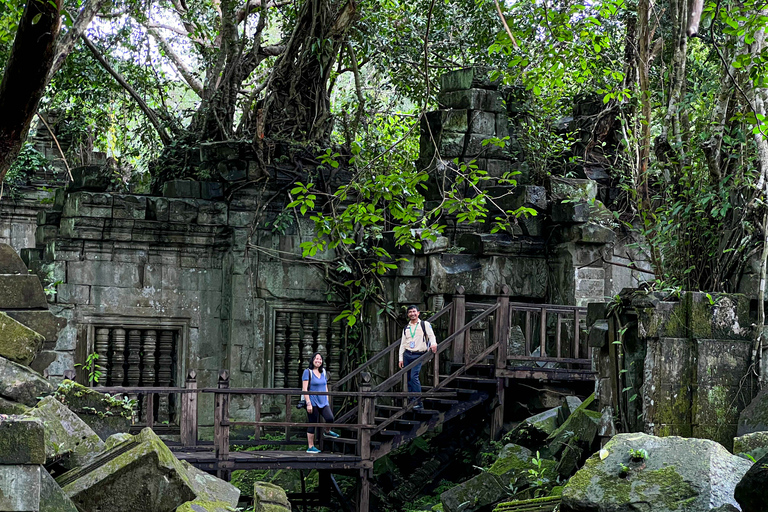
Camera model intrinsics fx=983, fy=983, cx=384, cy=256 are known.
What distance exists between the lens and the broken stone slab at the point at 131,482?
671 centimetres

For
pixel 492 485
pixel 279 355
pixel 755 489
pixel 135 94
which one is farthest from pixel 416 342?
pixel 755 489

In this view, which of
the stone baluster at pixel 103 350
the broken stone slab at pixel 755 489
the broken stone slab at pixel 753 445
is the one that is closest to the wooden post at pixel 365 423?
the stone baluster at pixel 103 350

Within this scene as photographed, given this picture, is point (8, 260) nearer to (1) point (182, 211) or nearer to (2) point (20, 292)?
(2) point (20, 292)

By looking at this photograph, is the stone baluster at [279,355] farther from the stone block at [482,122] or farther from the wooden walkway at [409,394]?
the stone block at [482,122]

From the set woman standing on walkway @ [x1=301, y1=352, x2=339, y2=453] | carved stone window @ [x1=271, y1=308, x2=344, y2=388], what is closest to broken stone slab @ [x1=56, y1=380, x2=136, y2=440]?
woman standing on walkway @ [x1=301, y1=352, x2=339, y2=453]

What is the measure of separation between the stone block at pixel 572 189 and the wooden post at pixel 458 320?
6.58 ft

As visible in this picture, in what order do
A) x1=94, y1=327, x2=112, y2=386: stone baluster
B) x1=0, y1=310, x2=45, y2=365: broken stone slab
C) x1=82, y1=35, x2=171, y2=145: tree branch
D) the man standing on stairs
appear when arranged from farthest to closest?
x1=82, y1=35, x2=171, y2=145: tree branch
x1=94, y1=327, x2=112, y2=386: stone baluster
the man standing on stairs
x1=0, y1=310, x2=45, y2=365: broken stone slab

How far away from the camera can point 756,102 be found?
26.8 ft

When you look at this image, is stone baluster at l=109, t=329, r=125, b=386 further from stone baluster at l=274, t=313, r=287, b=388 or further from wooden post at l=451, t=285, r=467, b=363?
wooden post at l=451, t=285, r=467, b=363

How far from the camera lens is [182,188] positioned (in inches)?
513

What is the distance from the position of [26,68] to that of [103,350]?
715cm

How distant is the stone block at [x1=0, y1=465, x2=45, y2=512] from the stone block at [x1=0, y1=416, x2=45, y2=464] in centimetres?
5

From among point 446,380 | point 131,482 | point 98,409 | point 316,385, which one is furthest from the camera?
point 446,380

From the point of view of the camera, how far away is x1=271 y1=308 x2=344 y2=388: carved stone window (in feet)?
43.3
